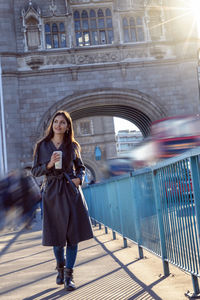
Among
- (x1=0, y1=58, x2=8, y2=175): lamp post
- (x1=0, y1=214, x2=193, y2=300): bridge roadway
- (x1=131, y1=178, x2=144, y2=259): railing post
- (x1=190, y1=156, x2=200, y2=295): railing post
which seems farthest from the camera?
(x1=0, y1=58, x2=8, y2=175): lamp post

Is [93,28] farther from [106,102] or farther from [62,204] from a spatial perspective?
[62,204]

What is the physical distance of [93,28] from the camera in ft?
65.6

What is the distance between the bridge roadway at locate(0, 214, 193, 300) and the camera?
12.4 feet

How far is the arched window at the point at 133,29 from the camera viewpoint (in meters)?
19.9

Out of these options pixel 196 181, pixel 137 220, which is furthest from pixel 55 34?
pixel 196 181

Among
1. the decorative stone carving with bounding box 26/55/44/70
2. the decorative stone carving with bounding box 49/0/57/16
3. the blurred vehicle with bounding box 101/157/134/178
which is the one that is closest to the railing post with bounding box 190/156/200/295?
the decorative stone carving with bounding box 26/55/44/70

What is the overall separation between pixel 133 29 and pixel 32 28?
4.51 metres

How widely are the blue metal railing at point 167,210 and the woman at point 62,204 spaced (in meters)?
0.74

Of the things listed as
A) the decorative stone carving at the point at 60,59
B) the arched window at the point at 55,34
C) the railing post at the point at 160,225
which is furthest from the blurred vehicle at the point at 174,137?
the railing post at the point at 160,225

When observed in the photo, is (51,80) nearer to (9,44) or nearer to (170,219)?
(9,44)

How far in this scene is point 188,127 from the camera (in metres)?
15.7

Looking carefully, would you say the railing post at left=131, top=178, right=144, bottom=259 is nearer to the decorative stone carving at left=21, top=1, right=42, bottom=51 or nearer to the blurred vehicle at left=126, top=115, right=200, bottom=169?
the blurred vehicle at left=126, top=115, right=200, bottom=169

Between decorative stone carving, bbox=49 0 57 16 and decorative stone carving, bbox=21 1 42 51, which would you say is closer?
decorative stone carving, bbox=21 1 42 51

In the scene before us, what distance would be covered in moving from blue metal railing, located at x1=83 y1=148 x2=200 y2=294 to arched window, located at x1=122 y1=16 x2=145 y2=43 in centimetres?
1410
